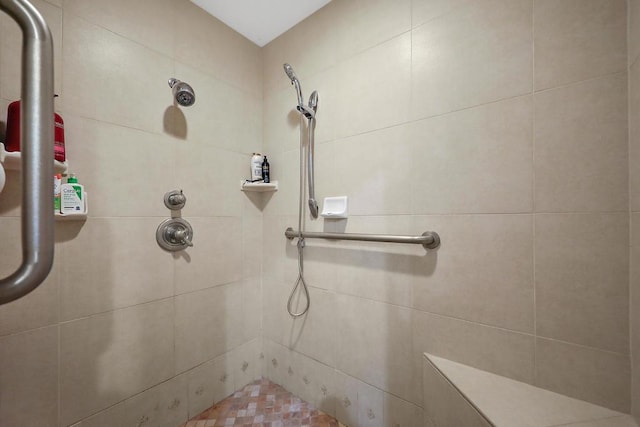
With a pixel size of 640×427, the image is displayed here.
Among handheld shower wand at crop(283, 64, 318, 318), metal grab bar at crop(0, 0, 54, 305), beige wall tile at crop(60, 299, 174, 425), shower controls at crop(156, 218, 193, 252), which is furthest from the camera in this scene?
handheld shower wand at crop(283, 64, 318, 318)

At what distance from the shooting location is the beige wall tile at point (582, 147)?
28.0 inches

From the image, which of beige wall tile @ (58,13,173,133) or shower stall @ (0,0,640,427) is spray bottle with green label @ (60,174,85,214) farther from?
beige wall tile @ (58,13,173,133)

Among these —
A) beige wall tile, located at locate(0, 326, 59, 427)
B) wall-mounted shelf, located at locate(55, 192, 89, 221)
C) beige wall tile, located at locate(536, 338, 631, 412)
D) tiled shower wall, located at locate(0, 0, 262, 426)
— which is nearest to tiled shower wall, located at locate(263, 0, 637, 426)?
beige wall tile, located at locate(536, 338, 631, 412)

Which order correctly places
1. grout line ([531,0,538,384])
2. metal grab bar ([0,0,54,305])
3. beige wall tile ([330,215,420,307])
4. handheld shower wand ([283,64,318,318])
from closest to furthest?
metal grab bar ([0,0,54,305]) → grout line ([531,0,538,384]) → beige wall tile ([330,215,420,307]) → handheld shower wand ([283,64,318,318])

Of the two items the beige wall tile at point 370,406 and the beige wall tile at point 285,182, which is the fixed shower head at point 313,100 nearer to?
the beige wall tile at point 285,182

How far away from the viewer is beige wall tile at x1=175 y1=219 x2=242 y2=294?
1248 millimetres

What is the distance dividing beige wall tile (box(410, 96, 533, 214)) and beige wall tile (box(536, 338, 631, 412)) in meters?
0.43

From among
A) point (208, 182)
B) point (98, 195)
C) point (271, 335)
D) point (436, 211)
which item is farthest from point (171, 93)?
point (271, 335)

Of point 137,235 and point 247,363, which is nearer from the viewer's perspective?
point 137,235

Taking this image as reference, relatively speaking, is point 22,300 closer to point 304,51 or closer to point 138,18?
point 138,18

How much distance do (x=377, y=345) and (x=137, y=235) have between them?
3.67 ft

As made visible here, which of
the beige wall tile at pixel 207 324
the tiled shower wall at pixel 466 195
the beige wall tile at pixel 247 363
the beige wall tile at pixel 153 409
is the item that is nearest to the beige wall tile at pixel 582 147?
the tiled shower wall at pixel 466 195

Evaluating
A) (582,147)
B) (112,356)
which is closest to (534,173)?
(582,147)

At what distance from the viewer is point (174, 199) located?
1.17 meters
